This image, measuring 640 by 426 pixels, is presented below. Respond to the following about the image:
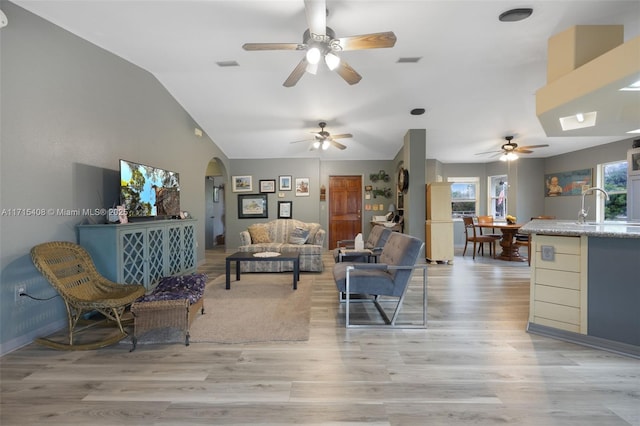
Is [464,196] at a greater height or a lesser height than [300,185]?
lesser

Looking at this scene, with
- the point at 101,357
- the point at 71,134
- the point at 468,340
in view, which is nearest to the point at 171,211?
the point at 71,134

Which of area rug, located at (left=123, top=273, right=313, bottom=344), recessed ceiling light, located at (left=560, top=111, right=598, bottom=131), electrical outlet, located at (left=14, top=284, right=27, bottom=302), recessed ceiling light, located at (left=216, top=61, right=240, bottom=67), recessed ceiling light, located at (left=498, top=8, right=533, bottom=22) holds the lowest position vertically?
area rug, located at (left=123, top=273, right=313, bottom=344)

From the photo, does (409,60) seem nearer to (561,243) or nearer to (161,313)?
(561,243)

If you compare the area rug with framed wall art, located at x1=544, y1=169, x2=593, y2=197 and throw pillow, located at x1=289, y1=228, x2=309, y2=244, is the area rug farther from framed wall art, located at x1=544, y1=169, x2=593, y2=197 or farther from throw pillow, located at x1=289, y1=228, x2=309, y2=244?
framed wall art, located at x1=544, y1=169, x2=593, y2=197

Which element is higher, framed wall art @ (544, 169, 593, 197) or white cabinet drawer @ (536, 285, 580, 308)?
framed wall art @ (544, 169, 593, 197)

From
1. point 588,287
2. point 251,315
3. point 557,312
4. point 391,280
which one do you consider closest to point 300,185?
point 251,315

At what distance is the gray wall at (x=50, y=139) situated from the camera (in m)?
2.29

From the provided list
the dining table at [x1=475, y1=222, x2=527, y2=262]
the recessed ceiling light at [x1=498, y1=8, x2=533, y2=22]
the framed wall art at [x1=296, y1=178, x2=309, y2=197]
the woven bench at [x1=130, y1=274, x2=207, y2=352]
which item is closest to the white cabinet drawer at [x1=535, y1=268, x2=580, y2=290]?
the recessed ceiling light at [x1=498, y1=8, x2=533, y2=22]

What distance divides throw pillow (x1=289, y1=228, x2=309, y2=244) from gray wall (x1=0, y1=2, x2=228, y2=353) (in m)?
2.91

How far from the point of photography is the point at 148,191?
12.3ft

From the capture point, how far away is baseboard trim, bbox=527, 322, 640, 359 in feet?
7.15

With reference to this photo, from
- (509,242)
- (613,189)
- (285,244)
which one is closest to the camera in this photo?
(285,244)

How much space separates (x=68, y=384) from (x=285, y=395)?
1495 mm

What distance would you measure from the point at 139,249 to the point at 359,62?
3780 mm
